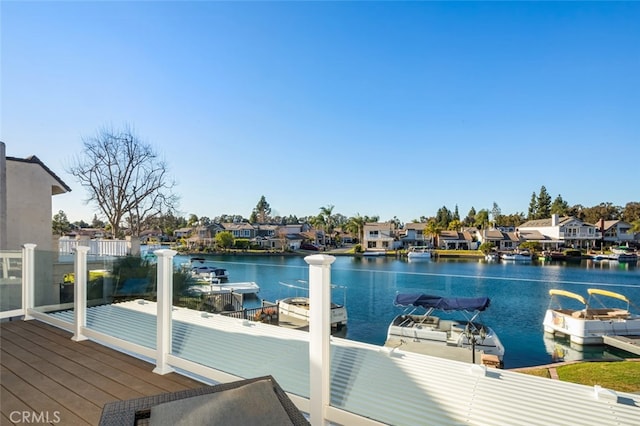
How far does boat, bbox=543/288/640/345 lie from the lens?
374 inches

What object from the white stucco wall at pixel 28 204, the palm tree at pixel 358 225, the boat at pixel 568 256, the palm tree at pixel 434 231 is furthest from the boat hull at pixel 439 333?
Result: the palm tree at pixel 358 225

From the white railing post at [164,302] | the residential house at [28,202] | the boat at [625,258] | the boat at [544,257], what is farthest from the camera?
the boat at [544,257]

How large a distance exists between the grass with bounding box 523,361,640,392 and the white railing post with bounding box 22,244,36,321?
24.3 feet

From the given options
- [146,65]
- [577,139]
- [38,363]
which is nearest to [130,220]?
[146,65]

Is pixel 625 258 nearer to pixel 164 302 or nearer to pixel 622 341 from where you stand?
pixel 622 341

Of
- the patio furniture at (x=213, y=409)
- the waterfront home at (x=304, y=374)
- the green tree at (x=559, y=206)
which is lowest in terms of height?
the waterfront home at (x=304, y=374)

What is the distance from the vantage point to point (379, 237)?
49469 millimetres

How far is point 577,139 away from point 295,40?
20244 millimetres

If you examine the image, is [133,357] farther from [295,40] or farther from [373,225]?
[373,225]

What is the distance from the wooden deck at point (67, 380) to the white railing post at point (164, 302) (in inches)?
8.1

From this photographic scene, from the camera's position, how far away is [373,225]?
166ft

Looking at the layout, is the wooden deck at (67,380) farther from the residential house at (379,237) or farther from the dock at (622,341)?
the residential house at (379,237)

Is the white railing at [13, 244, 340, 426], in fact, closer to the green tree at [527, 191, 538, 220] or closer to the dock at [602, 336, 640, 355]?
the dock at [602, 336, 640, 355]

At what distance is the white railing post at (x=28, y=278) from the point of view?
4.70 m
